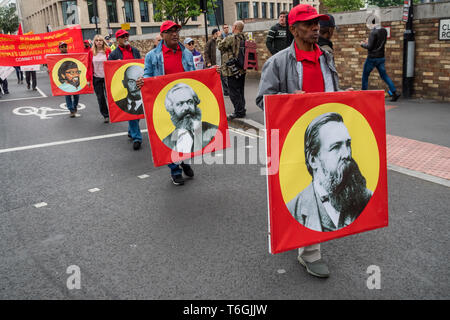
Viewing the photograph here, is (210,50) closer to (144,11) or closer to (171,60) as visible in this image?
(171,60)

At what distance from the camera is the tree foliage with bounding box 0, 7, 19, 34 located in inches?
2692

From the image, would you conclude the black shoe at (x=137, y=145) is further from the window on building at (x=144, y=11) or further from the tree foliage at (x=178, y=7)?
the window on building at (x=144, y=11)

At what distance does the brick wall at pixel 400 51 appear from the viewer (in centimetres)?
984

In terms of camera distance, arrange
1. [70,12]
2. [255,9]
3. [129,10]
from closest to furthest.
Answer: [70,12] → [129,10] → [255,9]

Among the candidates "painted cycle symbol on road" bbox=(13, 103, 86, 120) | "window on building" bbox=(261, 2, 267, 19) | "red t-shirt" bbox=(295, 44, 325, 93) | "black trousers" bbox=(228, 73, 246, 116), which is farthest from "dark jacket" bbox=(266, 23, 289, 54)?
"window on building" bbox=(261, 2, 267, 19)

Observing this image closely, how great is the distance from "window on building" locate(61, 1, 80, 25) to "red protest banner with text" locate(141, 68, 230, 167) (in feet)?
196

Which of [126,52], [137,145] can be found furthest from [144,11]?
[137,145]

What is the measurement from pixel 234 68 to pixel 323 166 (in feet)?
22.7

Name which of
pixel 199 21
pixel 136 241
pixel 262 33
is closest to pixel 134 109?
pixel 136 241

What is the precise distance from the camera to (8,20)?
6919 cm

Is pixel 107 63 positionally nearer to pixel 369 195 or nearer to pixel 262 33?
pixel 369 195

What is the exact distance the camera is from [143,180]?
19.6ft

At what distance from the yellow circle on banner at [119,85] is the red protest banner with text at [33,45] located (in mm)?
8861
